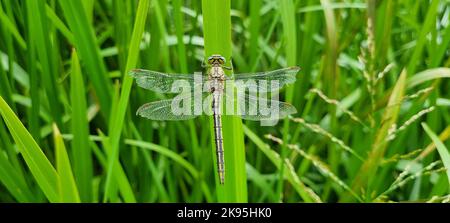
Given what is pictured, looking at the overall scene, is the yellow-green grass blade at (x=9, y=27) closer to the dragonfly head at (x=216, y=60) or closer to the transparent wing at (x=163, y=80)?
the transparent wing at (x=163, y=80)

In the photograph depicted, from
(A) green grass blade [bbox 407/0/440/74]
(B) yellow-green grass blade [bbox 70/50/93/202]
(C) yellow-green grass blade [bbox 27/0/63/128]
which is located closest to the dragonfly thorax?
(B) yellow-green grass blade [bbox 70/50/93/202]

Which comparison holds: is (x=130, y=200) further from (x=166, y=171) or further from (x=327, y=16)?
(x=327, y=16)

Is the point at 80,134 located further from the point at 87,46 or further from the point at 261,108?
the point at 261,108

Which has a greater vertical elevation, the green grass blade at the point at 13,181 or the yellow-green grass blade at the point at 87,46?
the yellow-green grass blade at the point at 87,46

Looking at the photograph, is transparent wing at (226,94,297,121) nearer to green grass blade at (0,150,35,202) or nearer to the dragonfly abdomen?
the dragonfly abdomen

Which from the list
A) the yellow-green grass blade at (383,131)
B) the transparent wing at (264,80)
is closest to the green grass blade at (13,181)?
the transparent wing at (264,80)
